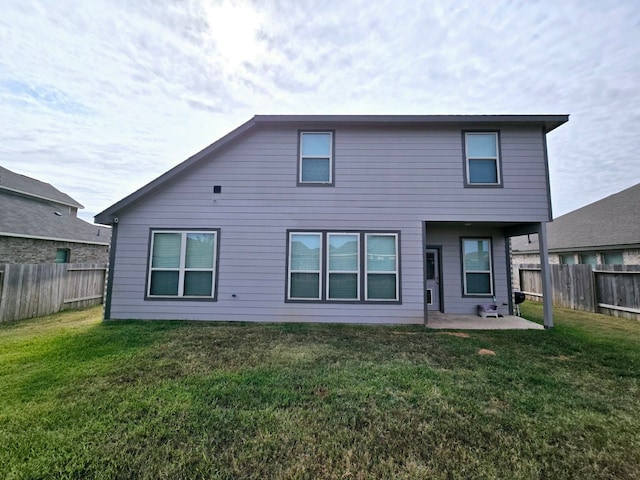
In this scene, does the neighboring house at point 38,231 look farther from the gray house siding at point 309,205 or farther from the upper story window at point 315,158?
the upper story window at point 315,158

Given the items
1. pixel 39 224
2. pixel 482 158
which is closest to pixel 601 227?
pixel 482 158

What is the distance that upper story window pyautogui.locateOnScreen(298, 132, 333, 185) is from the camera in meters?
7.62

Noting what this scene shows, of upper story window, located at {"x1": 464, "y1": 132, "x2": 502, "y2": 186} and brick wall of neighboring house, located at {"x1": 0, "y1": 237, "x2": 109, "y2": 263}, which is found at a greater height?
upper story window, located at {"x1": 464, "y1": 132, "x2": 502, "y2": 186}

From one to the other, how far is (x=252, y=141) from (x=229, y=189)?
1.51 m

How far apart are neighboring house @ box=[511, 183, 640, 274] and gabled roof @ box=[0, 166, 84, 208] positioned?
27120 millimetres

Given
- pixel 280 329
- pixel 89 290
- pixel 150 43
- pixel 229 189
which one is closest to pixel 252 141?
pixel 229 189

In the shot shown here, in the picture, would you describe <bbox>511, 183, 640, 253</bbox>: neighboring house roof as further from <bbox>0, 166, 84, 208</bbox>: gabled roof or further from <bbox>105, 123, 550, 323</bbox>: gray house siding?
<bbox>0, 166, 84, 208</bbox>: gabled roof

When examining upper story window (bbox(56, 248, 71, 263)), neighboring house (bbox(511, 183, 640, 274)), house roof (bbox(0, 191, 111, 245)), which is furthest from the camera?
upper story window (bbox(56, 248, 71, 263))

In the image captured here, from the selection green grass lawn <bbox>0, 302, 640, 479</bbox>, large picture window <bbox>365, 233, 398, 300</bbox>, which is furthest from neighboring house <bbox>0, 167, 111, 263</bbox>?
large picture window <bbox>365, 233, 398, 300</bbox>

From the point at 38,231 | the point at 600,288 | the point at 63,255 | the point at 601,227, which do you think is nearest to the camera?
the point at 600,288

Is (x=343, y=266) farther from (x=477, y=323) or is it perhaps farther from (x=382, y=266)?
(x=477, y=323)

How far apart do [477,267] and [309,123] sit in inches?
264

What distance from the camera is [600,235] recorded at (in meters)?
12.0

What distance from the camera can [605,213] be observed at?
1364 cm
